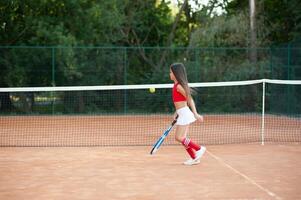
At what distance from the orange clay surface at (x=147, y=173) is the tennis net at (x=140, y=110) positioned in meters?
3.92

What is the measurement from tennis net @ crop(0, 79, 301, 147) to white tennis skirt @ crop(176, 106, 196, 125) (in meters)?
5.31

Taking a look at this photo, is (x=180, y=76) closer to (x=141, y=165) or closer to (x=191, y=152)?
(x=191, y=152)

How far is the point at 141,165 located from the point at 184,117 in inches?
40.0

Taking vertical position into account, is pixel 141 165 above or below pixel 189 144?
below

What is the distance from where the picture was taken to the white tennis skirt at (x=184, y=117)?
8337 mm

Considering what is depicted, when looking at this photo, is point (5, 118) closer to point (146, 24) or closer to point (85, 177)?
point (146, 24)

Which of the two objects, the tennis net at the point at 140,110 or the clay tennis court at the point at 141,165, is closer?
the clay tennis court at the point at 141,165

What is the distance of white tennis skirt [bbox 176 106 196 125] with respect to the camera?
8337 mm

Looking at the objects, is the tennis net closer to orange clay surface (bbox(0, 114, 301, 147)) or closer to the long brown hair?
orange clay surface (bbox(0, 114, 301, 147))

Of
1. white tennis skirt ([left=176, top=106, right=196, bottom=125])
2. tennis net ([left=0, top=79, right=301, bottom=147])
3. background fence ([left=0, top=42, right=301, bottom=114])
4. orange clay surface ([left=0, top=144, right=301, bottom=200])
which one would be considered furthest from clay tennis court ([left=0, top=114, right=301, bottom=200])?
background fence ([left=0, top=42, right=301, bottom=114])

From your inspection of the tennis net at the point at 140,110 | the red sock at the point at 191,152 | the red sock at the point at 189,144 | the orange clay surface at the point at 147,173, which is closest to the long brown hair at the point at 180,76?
the red sock at the point at 189,144

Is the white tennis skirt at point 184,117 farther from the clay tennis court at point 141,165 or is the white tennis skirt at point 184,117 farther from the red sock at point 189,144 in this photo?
the clay tennis court at point 141,165

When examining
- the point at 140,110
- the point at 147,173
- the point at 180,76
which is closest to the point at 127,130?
the point at 140,110

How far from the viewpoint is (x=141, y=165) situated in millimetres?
8367
